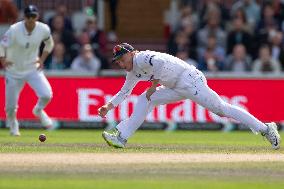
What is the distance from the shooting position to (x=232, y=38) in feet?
76.5

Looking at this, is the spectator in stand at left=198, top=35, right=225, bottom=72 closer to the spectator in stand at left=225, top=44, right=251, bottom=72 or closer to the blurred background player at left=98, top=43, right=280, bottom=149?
the spectator in stand at left=225, top=44, right=251, bottom=72

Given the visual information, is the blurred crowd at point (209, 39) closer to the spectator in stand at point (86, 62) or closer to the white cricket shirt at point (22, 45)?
the spectator in stand at point (86, 62)

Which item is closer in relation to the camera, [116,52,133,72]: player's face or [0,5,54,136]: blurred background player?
[116,52,133,72]: player's face

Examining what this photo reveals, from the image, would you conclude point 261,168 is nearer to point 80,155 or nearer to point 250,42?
point 80,155

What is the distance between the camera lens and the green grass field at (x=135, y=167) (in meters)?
10.8

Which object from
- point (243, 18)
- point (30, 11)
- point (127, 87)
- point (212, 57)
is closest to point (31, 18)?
point (30, 11)

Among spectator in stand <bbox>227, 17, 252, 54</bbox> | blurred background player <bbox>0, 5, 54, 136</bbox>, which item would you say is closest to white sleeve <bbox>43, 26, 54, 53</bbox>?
blurred background player <bbox>0, 5, 54, 136</bbox>

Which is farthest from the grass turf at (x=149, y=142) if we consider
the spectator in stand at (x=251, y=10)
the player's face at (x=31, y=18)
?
the spectator in stand at (x=251, y=10)

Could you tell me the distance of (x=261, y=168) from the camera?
12359 mm

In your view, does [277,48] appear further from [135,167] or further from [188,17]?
[135,167]

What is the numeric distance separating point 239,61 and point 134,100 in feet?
8.83

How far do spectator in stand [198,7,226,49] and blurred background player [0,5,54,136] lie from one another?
17.8ft

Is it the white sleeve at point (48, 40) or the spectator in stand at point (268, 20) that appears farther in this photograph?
the spectator in stand at point (268, 20)

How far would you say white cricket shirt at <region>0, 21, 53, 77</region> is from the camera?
18.7 metres
